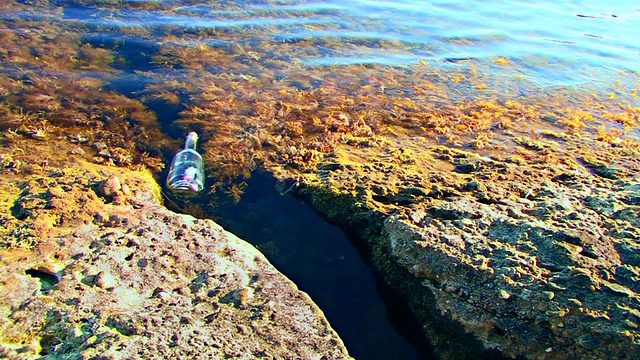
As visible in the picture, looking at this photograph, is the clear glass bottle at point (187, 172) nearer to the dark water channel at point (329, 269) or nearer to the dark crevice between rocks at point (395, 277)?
the dark water channel at point (329, 269)

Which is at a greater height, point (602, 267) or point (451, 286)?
point (602, 267)

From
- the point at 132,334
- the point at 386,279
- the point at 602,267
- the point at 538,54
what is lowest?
the point at 386,279

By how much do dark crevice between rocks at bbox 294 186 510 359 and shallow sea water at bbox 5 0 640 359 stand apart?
Answer: 0.08 metres

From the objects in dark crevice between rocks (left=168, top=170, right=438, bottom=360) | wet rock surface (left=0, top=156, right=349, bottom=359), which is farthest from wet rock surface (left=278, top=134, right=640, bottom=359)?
wet rock surface (left=0, top=156, right=349, bottom=359)

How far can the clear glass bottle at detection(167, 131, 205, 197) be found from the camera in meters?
3.90

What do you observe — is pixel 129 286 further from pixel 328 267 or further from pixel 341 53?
pixel 341 53

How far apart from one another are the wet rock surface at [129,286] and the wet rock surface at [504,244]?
0.81 meters

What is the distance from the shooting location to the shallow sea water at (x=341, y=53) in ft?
10.7

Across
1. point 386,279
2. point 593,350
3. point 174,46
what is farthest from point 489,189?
point 174,46

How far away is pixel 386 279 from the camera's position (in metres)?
3.23

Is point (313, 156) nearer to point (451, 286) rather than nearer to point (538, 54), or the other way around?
point (451, 286)

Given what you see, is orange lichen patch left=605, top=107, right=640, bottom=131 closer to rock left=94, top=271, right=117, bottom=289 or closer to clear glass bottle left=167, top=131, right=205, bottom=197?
clear glass bottle left=167, top=131, right=205, bottom=197

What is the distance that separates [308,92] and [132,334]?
4073 mm

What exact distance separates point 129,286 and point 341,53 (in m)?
5.38
